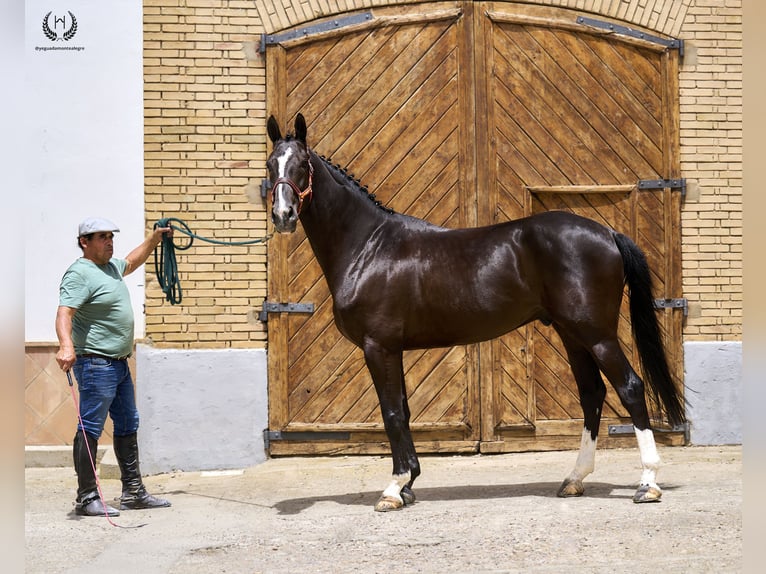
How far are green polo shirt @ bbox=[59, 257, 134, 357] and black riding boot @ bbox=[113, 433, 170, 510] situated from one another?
0.68 meters

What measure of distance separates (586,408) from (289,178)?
2577 millimetres

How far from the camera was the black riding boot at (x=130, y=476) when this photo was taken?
6641 mm

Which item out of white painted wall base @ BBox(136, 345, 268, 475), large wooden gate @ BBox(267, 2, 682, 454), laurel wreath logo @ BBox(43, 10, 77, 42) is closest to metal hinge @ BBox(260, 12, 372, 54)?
large wooden gate @ BBox(267, 2, 682, 454)

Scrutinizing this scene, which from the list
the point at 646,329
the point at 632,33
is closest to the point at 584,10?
the point at 632,33

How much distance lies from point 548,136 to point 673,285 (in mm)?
1788

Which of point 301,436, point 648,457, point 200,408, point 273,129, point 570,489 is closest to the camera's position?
point 648,457

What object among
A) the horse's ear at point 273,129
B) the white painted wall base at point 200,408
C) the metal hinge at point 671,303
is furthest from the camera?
the metal hinge at point 671,303

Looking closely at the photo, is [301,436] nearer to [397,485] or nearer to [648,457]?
[397,485]

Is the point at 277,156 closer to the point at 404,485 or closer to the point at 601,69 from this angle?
the point at 404,485

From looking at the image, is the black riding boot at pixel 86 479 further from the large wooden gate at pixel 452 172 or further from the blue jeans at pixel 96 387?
the large wooden gate at pixel 452 172

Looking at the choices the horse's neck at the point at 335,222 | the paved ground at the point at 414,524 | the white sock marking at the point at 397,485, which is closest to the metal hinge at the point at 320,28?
the horse's neck at the point at 335,222

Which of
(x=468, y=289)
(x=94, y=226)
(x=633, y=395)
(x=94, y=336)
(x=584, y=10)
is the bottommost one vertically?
(x=633, y=395)

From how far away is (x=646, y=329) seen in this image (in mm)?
6371

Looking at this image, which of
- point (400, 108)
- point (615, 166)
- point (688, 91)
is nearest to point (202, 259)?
point (400, 108)
